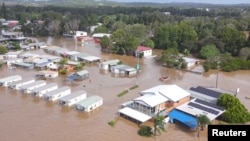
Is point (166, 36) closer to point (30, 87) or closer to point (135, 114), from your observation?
point (30, 87)

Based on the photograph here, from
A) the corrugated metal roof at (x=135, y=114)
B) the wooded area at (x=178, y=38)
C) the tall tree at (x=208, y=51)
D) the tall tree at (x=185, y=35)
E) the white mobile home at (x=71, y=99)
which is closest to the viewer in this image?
the corrugated metal roof at (x=135, y=114)

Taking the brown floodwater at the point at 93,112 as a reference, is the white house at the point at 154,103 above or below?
above

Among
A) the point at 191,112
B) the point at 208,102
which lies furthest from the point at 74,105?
the point at 208,102

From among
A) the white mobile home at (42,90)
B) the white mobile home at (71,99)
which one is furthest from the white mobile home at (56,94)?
the white mobile home at (71,99)

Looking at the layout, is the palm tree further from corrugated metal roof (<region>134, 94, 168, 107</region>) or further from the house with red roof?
the house with red roof

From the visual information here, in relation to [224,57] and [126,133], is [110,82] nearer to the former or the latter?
[126,133]

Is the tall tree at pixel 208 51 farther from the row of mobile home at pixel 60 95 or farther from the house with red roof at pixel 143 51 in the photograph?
the row of mobile home at pixel 60 95
